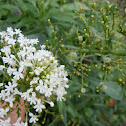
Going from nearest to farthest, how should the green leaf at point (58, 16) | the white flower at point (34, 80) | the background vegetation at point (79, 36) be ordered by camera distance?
the white flower at point (34, 80) < the background vegetation at point (79, 36) < the green leaf at point (58, 16)

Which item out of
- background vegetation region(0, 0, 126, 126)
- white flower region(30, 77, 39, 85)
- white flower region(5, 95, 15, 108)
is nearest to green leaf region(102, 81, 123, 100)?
background vegetation region(0, 0, 126, 126)

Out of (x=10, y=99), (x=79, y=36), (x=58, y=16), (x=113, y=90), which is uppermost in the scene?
(x=58, y=16)

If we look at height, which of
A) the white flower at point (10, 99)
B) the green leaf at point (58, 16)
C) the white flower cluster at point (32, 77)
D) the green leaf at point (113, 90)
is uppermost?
the green leaf at point (58, 16)

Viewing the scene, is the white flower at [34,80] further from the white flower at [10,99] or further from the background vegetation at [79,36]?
the background vegetation at [79,36]

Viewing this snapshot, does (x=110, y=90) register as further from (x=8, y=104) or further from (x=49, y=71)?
(x=8, y=104)

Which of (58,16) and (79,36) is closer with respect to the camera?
(79,36)

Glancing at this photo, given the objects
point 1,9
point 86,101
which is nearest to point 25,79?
point 1,9

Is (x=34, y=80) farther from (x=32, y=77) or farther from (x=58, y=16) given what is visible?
(x=58, y=16)

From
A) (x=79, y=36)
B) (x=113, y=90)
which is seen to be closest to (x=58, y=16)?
(x=79, y=36)

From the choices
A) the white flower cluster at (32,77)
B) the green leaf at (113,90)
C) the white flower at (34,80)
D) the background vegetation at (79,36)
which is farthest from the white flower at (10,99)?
the green leaf at (113,90)

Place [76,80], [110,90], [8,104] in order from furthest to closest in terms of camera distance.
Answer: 1. [76,80]
2. [110,90]
3. [8,104]

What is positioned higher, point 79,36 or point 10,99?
point 79,36
